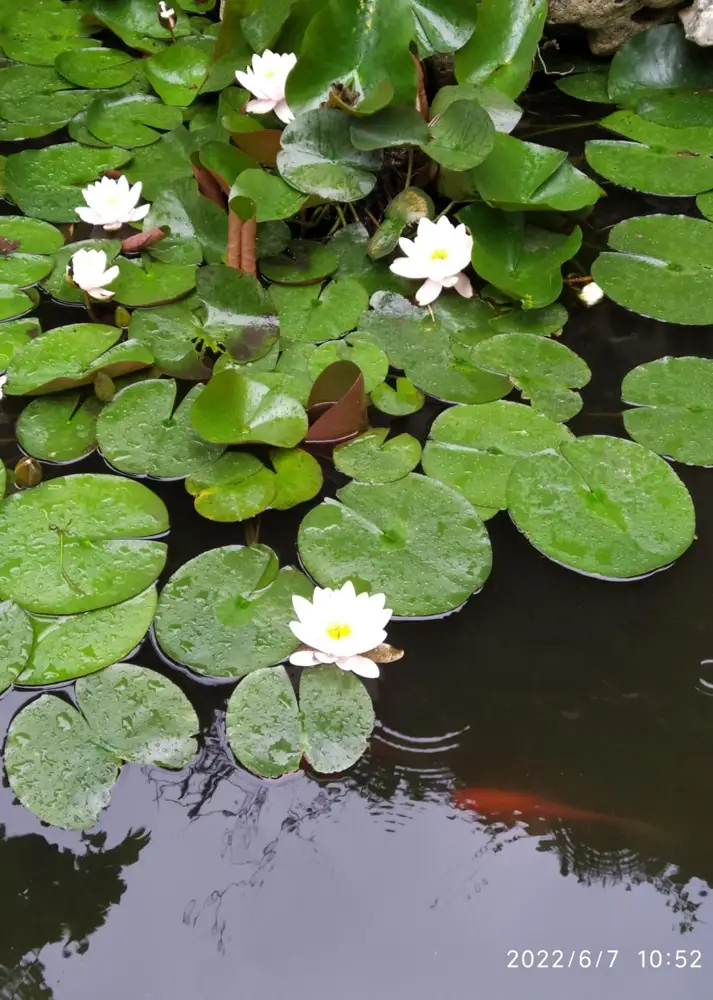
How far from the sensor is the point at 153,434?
1739 millimetres

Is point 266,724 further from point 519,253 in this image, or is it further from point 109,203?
point 109,203

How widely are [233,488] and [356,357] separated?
0.46 metres

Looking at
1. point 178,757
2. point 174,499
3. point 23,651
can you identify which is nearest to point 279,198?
point 174,499

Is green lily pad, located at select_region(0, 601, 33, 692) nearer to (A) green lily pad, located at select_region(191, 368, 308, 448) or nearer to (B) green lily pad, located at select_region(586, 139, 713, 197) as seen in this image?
(A) green lily pad, located at select_region(191, 368, 308, 448)

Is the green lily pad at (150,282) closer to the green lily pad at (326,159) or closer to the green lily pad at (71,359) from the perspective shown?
the green lily pad at (71,359)

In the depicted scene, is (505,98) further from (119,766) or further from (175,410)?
(119,766)

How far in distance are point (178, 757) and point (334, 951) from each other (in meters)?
0.39

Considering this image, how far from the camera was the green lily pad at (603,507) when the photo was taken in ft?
4.96

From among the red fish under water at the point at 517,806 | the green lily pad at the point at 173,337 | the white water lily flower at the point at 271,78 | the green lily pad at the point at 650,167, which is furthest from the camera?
the green lily pad at the point at 650,167

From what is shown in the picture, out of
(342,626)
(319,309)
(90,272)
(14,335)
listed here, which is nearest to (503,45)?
(319,309)

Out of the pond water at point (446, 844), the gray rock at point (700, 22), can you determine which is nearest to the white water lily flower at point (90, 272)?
the pond water at point (446, 844)

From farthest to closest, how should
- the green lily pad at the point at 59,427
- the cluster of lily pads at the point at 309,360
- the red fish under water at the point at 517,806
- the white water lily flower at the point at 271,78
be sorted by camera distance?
the white water lily flower at the point at 271,78, the green lily pad at the point at 59,427, the cluster of lily pads at the point at 309,360, the red fish under water at the point at 517,806

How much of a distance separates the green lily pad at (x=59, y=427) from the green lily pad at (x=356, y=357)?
0.51 metres

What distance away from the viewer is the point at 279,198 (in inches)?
80.6
